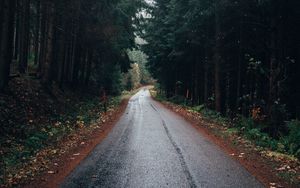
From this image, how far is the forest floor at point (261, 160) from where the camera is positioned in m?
9.23

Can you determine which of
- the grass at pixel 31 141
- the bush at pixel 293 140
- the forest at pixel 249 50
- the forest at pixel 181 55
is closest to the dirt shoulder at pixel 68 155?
the grass at pixel 31 141

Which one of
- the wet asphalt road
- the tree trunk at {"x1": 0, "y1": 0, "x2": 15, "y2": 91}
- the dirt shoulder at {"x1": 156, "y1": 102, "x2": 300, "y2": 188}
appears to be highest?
the tree trunk at {"x1": 0, "y1": 0, "x2": 15, "y2": 91}

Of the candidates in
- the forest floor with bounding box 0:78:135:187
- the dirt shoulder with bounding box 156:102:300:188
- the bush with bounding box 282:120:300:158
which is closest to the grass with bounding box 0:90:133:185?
the forest floor with bounding box 0:78:135:187

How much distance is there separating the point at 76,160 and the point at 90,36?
69.3 feet

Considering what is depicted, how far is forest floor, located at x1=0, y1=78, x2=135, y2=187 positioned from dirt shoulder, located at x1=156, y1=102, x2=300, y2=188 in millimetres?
4796

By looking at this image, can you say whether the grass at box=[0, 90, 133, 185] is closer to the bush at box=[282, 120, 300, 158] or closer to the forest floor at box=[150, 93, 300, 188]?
the forest floor at box=[150, 93, 300, 188]

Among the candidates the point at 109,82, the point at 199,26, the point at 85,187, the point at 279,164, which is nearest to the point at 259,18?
the point at 199,26

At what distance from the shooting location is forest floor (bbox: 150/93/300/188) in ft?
30.3

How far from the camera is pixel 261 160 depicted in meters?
11.4

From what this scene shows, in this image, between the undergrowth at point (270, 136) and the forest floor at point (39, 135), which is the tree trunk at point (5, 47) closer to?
the forest floor at point (39, 135)

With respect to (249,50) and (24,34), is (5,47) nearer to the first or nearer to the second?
(24,34)

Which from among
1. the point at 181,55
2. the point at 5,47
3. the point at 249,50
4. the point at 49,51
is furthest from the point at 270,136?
the point at 181,55

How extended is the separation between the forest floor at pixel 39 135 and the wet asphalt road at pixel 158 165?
642mm

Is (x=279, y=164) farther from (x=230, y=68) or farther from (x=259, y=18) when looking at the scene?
(x=230, y=68)
